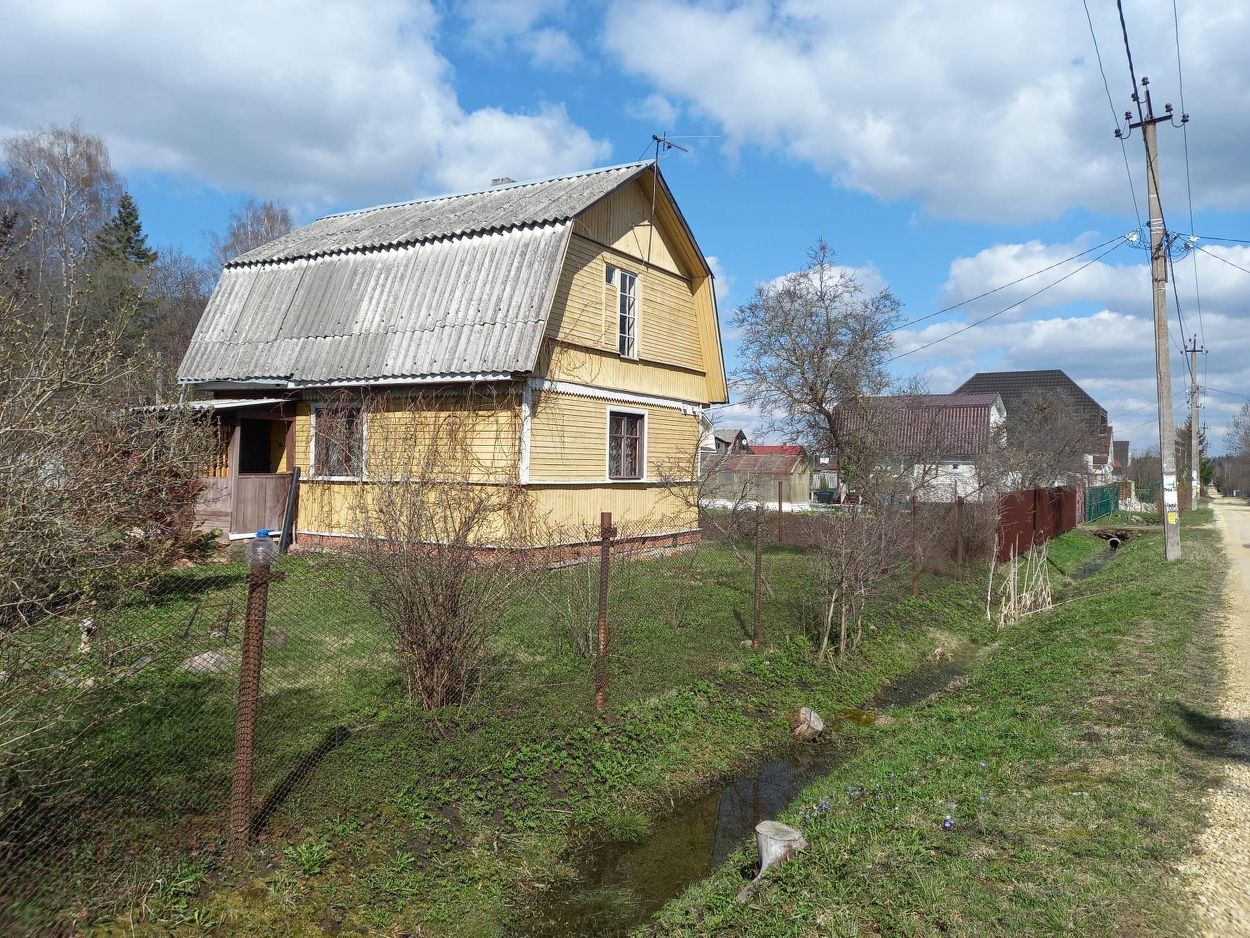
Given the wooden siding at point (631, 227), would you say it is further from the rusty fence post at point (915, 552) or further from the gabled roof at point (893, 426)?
the rusty fence post at point (915, 552)

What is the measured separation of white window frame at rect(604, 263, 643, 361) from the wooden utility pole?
37.6 ft

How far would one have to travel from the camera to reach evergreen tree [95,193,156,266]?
114ft

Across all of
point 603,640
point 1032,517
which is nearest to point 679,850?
point 603,640

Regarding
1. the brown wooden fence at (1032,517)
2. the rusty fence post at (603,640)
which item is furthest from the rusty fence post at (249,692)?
the brown wooden fence at (1032,517)

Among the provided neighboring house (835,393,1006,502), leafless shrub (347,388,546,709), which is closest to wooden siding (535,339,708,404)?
neighboring house (835,393,1006,502)

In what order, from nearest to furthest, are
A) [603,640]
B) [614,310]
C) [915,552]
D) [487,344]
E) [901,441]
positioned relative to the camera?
1. [603,640]
2. [487,344]
3. [915,552]
4. [614,310]
5. [901,441]

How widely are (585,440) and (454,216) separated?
5349mm

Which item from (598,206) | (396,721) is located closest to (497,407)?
(598,206)

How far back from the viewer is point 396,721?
6.27 meters

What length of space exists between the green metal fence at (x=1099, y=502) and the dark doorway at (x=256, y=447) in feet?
98.6

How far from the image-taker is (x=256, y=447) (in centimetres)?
1619

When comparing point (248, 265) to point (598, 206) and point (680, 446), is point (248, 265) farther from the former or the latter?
point (680, 446)

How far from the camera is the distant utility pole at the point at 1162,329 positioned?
18.1m

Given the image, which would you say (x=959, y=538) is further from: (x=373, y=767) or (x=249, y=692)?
(x=249, y=692)
